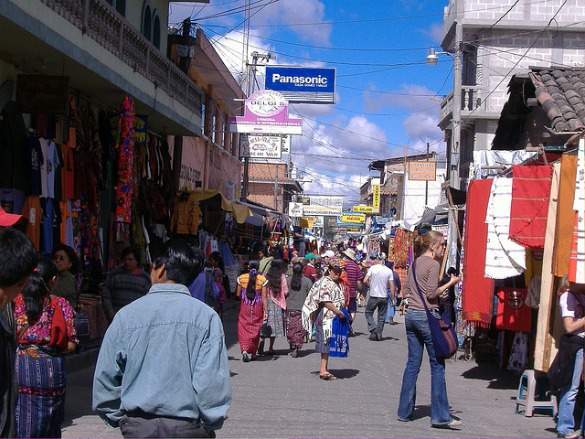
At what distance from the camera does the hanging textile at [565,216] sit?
8.34m


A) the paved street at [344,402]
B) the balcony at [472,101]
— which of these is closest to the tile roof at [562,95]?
the paved street at [344,402]

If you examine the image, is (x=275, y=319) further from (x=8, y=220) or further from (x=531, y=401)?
(x=8, y=220)

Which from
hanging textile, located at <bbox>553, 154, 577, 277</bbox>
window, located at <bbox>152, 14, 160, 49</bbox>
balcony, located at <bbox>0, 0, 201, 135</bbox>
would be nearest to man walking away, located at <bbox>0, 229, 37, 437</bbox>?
hanging textile, located at <bbox>553, 154, 577, 277</bbox>

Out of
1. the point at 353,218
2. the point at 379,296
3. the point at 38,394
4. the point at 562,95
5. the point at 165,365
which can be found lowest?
the point at 379,296

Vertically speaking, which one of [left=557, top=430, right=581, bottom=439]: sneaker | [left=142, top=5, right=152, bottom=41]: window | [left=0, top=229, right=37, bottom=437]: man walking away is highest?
[left=142, top=5, right=152, bottom=41]: window

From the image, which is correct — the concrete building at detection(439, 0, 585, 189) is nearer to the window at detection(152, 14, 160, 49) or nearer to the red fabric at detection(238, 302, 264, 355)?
the window at detection(152, 14, 160, 49)

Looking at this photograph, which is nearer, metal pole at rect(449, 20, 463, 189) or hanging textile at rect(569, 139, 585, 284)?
hanging textile at rect(569, 139, 585, 284)

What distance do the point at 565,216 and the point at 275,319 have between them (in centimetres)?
724

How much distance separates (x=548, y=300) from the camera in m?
9.25

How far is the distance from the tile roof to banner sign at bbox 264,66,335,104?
43.9 ft

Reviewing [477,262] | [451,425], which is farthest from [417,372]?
[477,262]

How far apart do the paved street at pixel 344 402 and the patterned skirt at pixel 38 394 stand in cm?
234

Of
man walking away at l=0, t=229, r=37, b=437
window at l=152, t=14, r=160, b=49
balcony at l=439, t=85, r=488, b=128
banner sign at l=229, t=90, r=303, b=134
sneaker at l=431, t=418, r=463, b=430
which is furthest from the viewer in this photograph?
balcony at l=439, t=85, r=488, b=128

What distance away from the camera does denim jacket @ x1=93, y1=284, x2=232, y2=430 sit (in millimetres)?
3932
